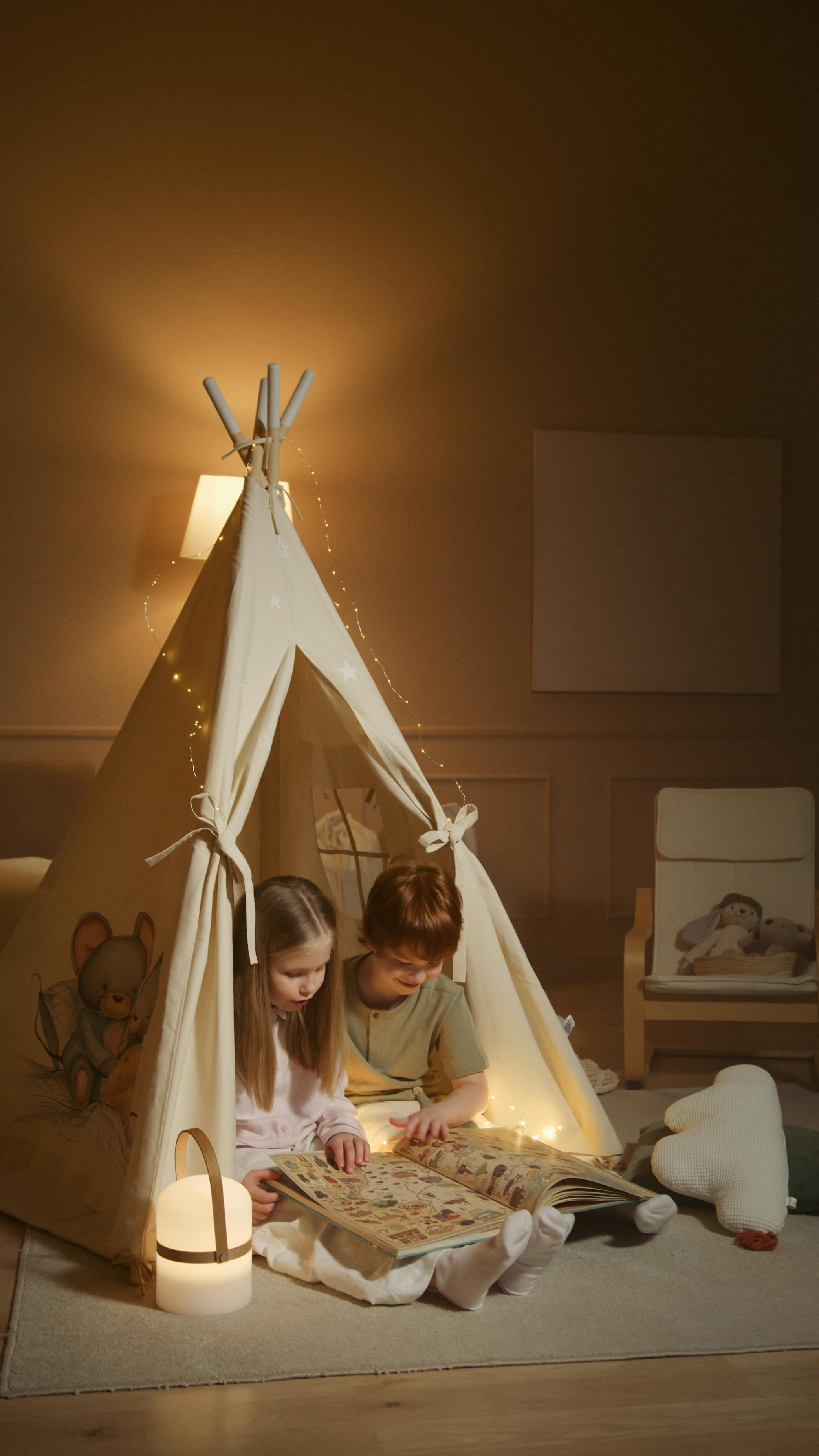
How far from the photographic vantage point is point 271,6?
392cm

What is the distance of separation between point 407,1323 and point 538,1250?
20 cm

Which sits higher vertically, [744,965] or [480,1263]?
A: [744,965]

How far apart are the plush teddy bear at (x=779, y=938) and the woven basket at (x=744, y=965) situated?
78 millimetres

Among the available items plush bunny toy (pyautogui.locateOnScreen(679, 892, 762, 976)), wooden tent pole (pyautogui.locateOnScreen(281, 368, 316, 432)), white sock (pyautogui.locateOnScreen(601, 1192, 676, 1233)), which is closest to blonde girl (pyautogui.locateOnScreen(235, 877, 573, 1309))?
white sock (pyautogui.locateOnScreen(601, 1192, 676, 1233))

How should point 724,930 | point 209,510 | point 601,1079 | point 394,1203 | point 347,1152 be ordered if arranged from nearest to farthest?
1. point 394,1203
2. point 347,1152
3. point 601,1079
4. point 724,930
5. point 209,510

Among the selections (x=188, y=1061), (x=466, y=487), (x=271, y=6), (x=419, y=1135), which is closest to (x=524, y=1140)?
(x=419, y=1135)

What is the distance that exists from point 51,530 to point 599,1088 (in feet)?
7.63

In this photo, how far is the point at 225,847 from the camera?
1.93 metres

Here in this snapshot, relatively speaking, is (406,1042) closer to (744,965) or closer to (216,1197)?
(216,1197)

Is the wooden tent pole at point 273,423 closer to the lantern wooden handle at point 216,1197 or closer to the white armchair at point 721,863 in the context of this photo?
the lantern wooden handle at point 216,1197

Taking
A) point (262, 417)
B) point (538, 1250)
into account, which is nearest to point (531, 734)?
point (262, 417)

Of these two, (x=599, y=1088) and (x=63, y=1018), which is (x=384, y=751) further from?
(x=599, y=1088)

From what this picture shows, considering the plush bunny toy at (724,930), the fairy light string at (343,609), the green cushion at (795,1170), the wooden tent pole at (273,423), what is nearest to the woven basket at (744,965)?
the plush bunny toy at (724,930)

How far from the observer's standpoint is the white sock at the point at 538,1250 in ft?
5.41
